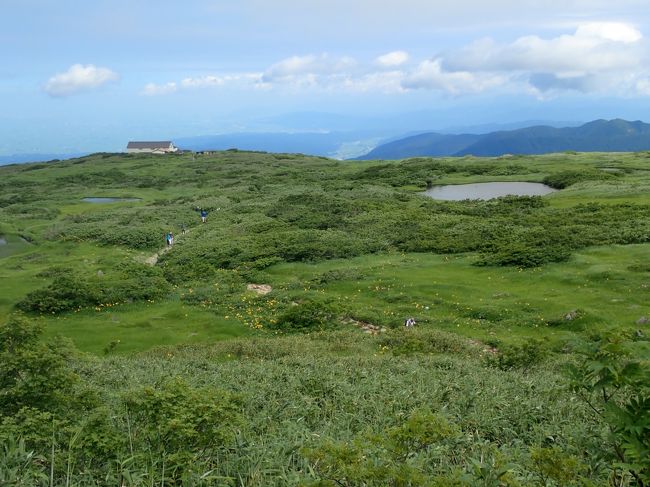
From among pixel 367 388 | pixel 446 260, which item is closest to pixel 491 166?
pixel 446 260

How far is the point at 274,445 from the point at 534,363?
1254cm

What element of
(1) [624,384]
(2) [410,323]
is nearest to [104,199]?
(2) [410,323]

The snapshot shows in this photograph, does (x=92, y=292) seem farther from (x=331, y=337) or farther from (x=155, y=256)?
(x=331, y=337)

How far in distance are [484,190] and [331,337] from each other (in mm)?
50759

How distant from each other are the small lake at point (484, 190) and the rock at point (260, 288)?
116 ft

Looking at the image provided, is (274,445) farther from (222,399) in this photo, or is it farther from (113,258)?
(113,258)

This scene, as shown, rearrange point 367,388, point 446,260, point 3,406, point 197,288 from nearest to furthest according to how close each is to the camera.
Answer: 1. point 3,406
2. point 367,388
3. point 197,288
4. point 446,260

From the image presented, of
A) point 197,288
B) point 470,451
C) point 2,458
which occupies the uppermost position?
point 2,458

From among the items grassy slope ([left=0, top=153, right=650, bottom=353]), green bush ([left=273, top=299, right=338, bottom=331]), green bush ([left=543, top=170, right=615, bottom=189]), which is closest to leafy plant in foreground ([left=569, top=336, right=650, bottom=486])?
grassy slope ([left=0, top=153, right=650, bottom=353])

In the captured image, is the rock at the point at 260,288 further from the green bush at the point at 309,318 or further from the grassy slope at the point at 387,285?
the green bush at the point at 309,318

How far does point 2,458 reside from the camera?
26.1 ft

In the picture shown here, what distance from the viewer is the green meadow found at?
761 cm

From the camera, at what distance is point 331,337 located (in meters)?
24.2

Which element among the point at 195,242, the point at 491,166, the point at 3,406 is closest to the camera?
the point at 3,406
